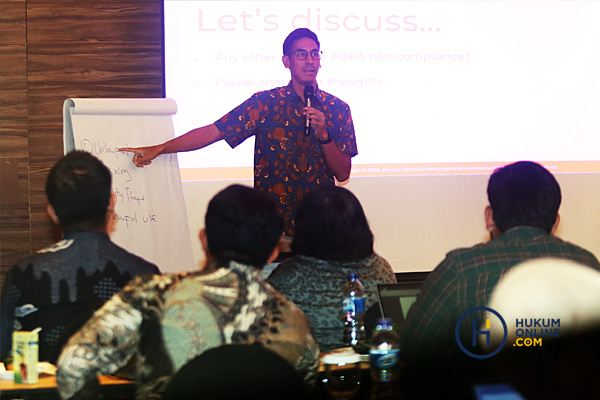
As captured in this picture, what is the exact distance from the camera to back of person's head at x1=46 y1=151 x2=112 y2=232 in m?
2.53

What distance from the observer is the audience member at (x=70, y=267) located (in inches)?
92.7

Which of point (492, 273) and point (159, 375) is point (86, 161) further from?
point (492, 273)

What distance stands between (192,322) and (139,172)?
2.63 m

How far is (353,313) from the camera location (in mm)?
2711

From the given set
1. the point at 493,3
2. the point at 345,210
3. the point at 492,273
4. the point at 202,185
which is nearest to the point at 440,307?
the point at 492,273

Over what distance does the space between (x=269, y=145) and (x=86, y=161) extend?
171 cm

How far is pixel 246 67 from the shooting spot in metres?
4.61

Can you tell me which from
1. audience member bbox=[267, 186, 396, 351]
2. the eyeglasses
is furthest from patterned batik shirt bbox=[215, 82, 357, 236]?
audience member bbox=[267, 186, 396, 351]

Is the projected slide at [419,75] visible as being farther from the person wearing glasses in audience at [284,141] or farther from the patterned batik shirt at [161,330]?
the patterned batik shirt at [161,330]

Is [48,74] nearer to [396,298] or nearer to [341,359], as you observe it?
[396,298]

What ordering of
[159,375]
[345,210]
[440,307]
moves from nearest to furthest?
[159,375] < [440,307] < [345,210]

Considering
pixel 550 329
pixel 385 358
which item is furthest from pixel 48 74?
pixel 550 329

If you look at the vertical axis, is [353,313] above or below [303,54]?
below

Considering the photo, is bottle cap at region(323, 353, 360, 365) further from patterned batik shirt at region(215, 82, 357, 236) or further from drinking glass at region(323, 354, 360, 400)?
patterned batik shirt at region(215, 82, 357, 236)
